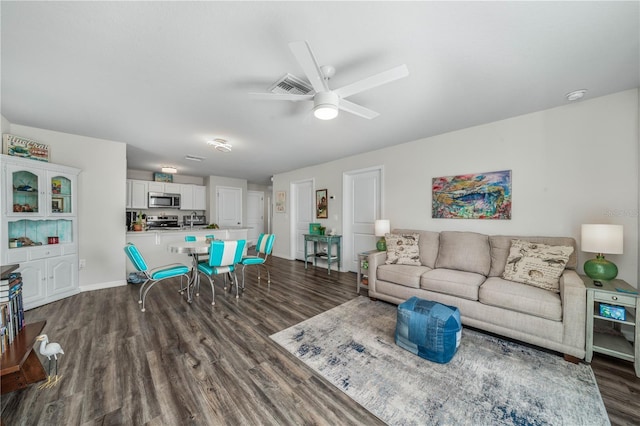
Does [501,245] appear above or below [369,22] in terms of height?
below

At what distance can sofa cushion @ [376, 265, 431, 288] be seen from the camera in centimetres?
282

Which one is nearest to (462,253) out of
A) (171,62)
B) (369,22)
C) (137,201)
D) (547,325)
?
(547,325)

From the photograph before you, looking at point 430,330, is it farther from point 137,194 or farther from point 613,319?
point 137,194

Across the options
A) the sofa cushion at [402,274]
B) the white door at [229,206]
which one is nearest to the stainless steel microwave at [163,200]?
the white door at [229,206]

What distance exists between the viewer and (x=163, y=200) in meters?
6.04

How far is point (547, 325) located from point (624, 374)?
503 mm

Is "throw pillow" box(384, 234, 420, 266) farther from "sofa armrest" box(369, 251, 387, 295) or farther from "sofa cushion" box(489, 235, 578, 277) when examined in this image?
"sofa cushion" box(489, 235, 578, 277)

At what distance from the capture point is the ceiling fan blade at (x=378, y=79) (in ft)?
4.99

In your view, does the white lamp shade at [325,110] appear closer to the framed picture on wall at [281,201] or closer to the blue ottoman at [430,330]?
the blue ottoman at [430,330]

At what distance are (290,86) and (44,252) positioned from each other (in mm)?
3905

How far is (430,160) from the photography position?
3.58m

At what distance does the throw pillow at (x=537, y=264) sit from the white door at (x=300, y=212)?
13.0ft

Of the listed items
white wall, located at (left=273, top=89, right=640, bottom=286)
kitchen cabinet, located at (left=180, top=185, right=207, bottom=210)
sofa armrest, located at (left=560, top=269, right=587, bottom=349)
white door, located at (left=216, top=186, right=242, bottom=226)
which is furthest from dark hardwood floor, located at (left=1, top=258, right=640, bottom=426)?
white door, located at (left=216, top=186, right=242, bottom=226)

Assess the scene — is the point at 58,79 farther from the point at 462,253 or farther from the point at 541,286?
the point at 541,286
